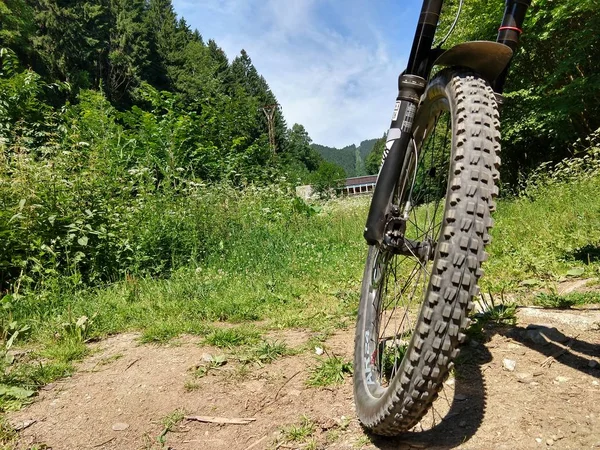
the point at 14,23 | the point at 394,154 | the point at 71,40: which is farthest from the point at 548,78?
the point at 71,40

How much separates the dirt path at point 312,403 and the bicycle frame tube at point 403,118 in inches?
31.0

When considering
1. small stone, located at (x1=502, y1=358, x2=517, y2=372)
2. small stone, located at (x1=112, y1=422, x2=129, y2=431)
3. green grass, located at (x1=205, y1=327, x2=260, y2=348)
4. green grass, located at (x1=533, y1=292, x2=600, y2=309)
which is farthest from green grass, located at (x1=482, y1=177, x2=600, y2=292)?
small stone, located at (x1=112, y1=422, x2=129, y2=431)

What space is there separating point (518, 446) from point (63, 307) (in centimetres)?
346

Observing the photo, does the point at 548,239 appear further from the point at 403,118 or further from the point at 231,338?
the point at 231,338

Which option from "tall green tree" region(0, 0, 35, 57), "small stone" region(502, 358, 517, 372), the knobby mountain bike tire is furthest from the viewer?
"tall green tree" region(0, 0, 35, 57)

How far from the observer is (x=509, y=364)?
76.2 inches

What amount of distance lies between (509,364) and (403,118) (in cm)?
126

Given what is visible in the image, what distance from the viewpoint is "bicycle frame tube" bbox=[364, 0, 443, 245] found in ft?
5.98

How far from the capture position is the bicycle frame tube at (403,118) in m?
1.82

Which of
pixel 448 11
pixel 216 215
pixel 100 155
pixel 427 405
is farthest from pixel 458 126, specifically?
pixel 448 11

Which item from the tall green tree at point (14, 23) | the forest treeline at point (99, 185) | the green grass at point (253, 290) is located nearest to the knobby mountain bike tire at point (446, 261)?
the green grass at point (253, 290)

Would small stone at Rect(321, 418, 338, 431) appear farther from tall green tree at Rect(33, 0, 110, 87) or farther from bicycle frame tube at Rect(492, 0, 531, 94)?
tall green tree at Rect(33, 0, 110, 87)

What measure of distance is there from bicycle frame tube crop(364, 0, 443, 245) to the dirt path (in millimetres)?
787

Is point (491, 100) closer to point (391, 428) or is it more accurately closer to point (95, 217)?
point (391, 428)
